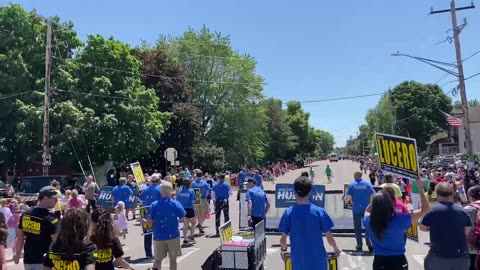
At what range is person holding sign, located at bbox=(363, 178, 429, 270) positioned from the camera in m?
5.48

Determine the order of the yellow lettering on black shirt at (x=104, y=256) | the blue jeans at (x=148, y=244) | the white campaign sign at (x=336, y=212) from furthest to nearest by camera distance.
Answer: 1. the white campaign sign at (x=336, y=212)
2. the blue jeans at (x=148, y=244)
3. the yellow lettering on black shirt at (x=104, y=256)

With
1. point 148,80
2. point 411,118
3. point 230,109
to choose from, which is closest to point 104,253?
point 148,80

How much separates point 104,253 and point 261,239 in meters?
3.29

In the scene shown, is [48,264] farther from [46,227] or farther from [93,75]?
[93,75]

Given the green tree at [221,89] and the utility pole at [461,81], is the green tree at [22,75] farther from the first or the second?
the utility pole at [461,81]

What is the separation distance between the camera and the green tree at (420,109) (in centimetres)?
8094

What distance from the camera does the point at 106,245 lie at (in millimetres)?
5688

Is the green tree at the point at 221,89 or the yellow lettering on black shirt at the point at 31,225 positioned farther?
the green tree at the point at 221,89

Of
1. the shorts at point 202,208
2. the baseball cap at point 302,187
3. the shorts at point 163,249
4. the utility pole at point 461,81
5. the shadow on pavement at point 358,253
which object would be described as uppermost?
the utility pole at point 461,81

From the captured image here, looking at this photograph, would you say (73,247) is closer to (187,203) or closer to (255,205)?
(255,205)

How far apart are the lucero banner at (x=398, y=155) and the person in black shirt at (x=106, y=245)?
3.70 metres

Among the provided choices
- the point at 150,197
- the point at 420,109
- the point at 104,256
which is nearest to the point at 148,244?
the point at 150,197

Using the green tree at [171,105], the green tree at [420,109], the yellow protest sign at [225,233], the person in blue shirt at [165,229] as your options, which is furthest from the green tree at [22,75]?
the green tree at [420,109]

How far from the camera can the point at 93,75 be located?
1389 inches
